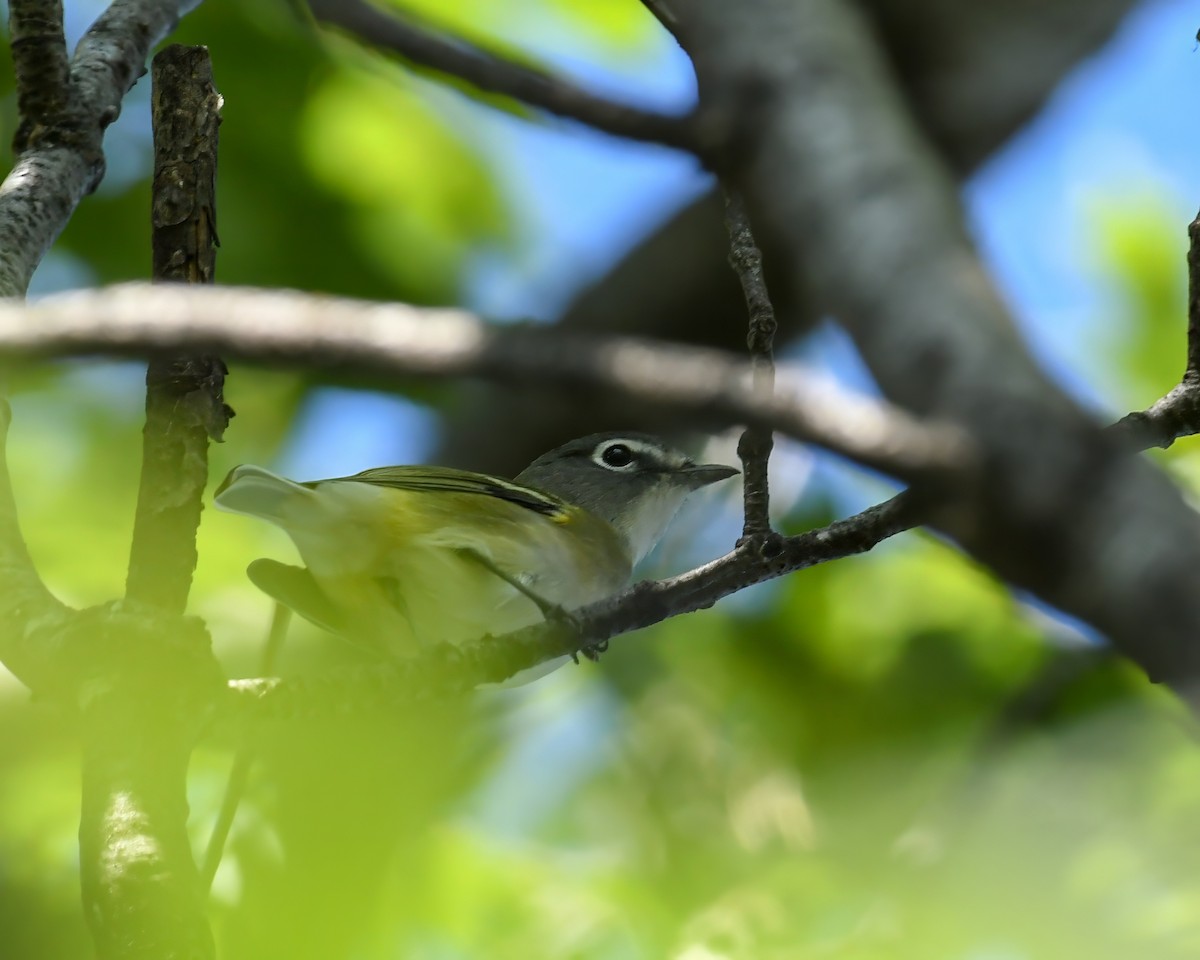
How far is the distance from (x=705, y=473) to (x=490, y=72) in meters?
4.24

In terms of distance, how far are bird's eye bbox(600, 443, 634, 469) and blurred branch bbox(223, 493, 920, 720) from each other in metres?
2.83

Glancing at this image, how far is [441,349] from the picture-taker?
46.2 inches

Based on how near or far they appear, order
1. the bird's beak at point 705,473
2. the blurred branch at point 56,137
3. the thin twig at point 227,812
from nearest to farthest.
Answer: the thin twig at point 227,812 < the blurred branch at point 56,137 < the bird's beak at point 705,473

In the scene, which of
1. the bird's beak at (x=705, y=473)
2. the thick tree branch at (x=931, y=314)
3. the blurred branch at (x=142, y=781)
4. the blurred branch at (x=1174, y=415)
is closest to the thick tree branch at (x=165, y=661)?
the blurred branch at (x=142, y=781)

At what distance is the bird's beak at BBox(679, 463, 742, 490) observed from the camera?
5.79 m

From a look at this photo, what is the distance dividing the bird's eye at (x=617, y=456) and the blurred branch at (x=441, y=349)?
472 centimetres

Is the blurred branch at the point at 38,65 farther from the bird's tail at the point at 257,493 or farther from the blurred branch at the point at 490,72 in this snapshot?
the blurred branch at the point at 490,72

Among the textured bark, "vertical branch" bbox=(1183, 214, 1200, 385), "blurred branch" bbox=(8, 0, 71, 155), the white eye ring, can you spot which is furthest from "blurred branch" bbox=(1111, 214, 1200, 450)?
the white eye ring

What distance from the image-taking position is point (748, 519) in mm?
2859

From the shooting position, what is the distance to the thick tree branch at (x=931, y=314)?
87 cm

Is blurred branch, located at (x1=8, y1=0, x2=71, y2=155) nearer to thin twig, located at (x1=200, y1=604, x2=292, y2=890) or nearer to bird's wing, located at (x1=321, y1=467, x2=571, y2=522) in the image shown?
bird's wing, located at (x1=321, y1=467, x2=571, y2=522)

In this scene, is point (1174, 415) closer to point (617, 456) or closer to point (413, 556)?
point (413, 556)

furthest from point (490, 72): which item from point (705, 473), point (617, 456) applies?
point (617, 456)

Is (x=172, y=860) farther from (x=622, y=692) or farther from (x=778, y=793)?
(x=622, y=692)
